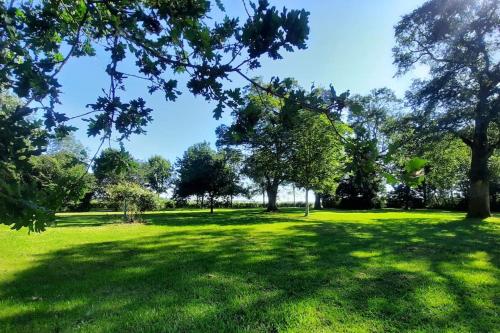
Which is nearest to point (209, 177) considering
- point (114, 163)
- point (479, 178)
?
point (479, 178)

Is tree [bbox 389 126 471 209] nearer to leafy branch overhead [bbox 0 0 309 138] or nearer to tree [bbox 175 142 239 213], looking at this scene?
leafy branch overhead [bbox 0 0 309 138]

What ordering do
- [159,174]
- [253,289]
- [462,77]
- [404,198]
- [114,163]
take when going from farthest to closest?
1. [159,174]
2. [404,198]
3. [462,77]
4. [253,289]
5. [114,163]

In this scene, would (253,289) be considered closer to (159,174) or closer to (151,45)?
(151,45)

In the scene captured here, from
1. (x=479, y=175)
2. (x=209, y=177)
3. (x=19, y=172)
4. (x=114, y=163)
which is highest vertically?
(x=209, y=177)

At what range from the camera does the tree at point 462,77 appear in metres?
19.1

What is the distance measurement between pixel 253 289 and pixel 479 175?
19.9 meters

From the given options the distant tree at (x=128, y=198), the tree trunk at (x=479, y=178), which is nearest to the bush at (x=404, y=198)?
the tree trunk at (x=479, y=178)

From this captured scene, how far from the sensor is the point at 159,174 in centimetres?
7488

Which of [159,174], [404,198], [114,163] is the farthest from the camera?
[159,174]

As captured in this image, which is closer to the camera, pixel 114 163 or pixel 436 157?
pixel 114 163

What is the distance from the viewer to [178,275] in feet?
22.0

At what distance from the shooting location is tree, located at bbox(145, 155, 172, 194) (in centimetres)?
7225

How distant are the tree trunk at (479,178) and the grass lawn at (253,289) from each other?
12415 mm

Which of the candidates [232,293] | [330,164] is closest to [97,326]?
[232,293]
